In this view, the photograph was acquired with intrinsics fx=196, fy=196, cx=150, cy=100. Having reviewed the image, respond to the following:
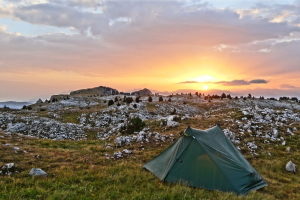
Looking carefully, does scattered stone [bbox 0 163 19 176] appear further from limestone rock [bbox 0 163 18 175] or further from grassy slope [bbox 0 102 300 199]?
grassy slope [bbox 0 102 300 199]

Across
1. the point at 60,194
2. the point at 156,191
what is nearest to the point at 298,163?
the point at 156,191

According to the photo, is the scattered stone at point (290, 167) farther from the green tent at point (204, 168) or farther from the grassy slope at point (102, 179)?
the green tent at point (204, 168)

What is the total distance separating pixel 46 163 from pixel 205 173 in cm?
884

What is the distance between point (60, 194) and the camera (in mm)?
7402

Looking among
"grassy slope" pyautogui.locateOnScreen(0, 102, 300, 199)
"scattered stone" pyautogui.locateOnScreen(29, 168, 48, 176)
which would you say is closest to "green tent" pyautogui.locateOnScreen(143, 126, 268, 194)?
"grassy slope" pyautogui.locateOnScreen(0, 102, 300, 199)

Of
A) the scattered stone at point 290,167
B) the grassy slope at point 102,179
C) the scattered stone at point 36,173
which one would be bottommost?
the scattered stone at point 290,167

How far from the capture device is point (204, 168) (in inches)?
374

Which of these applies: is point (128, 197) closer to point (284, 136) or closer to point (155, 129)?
point (155, 129)

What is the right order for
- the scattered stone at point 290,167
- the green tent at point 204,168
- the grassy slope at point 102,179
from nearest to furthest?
1. the grassy slope at point 102,179
2. the green tent at point 204,168
3. the scattered stone at point 290,167

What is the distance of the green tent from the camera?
9211mm

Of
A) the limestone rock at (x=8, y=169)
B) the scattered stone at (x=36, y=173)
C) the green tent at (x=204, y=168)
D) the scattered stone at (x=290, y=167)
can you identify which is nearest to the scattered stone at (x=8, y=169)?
the limestone rock at (x=8, y=169)

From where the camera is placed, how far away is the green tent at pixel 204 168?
9.21 meters

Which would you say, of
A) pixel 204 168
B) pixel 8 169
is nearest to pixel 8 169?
pixel 8 169

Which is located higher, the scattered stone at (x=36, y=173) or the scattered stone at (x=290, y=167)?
the scattered stone at (x=36, y=173)
